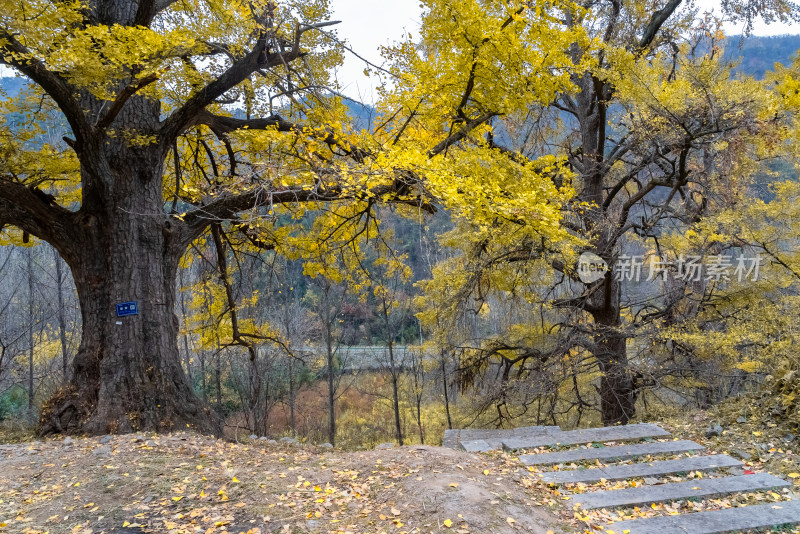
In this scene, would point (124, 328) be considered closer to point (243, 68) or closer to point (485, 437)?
point (243, 68)

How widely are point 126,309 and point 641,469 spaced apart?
215 inches

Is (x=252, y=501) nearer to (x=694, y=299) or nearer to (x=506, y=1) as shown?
(x=506, y=1)

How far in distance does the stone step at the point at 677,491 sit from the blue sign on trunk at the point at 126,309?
191 inches

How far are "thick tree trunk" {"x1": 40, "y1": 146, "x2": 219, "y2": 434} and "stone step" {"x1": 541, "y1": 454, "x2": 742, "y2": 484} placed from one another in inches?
156

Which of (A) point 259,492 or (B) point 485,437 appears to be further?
(B) point 485,437

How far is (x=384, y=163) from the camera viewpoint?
166 inches

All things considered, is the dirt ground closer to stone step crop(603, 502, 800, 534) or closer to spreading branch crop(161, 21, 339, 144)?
stone step crop(603, 502, 800, 534)

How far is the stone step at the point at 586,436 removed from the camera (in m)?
4.68

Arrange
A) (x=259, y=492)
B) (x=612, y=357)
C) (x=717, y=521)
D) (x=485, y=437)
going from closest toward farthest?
(x=717, y=521) < (x=259, y=492) < (x=485, y=437) < (x=612, y=357)

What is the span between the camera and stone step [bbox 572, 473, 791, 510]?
3.57m

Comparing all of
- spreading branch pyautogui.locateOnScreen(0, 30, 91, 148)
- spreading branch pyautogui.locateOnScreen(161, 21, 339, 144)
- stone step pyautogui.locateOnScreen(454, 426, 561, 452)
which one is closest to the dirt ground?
stone step pyautogui.locateOnScreen(454, 426, 561, 452)

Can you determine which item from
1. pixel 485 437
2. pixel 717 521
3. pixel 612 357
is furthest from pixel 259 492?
pixel 612 357

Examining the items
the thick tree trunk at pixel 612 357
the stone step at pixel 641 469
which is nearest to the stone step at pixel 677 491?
the stone step at pixel 641 469

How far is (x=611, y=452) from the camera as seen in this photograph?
4418 mm
